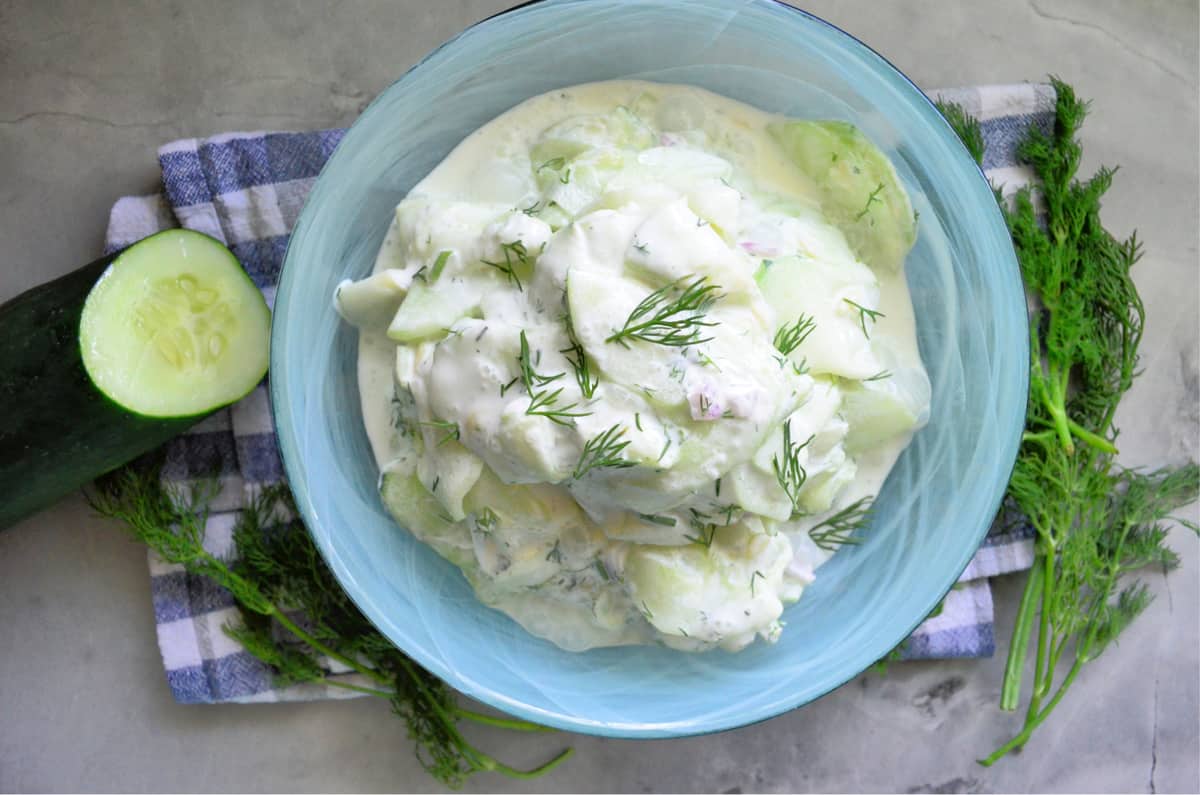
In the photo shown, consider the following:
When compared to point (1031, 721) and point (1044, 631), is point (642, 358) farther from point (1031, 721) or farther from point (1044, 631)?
point (1031, 721)

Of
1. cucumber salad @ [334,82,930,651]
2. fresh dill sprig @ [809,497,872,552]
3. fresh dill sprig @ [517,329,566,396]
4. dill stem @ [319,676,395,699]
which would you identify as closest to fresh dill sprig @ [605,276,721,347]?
cucumber salad @ [334,82,930,651]

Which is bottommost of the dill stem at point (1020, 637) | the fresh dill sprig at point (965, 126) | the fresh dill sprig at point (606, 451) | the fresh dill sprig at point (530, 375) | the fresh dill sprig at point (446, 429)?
the dill stem at point (1020, 637)

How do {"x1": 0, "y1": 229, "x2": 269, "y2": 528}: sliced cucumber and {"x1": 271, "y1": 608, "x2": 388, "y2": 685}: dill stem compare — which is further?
{"x1": 271, "y1": 608, "x2": 388, "y2": 685}: dill stem

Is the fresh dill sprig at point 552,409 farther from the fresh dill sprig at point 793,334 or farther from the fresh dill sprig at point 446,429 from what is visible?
the fresh dill sprig at point 793,334

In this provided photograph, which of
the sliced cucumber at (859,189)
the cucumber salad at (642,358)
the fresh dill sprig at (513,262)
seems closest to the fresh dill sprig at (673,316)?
the cucumber salad at (642,358)

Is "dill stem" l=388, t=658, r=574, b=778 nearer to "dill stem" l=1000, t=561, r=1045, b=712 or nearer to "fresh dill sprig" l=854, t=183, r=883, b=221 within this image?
"dill stem" l=1000, t=561, r=1045, b=712
